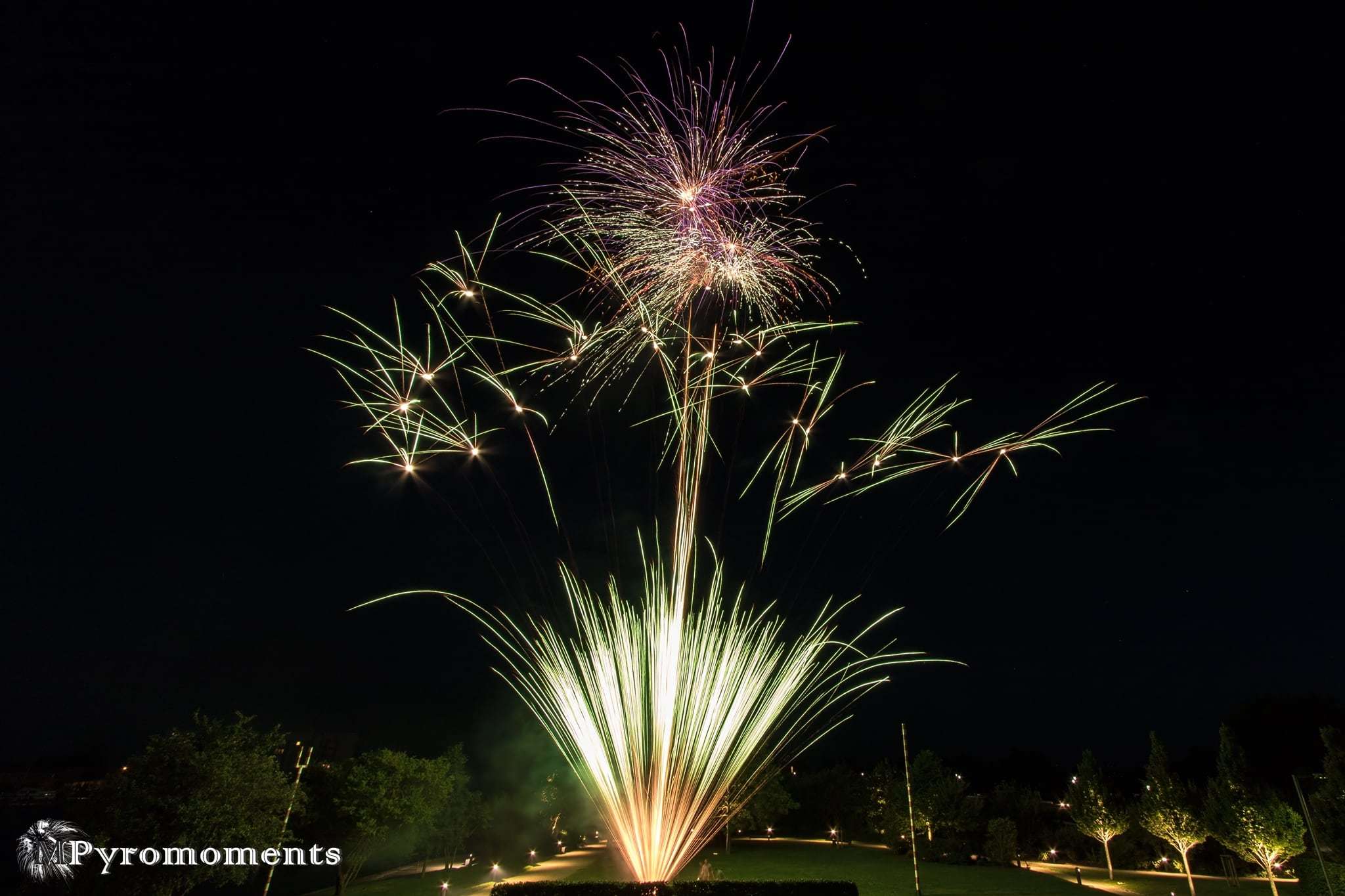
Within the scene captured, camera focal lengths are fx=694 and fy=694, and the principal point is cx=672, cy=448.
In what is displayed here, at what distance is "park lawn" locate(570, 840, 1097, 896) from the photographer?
82.5 ft

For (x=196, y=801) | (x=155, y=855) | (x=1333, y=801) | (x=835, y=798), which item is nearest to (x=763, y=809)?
(x=835, y=798)

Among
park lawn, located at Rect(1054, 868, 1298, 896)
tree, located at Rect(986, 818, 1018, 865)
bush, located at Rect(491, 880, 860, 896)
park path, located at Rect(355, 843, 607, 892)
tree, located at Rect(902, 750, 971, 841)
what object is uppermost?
bush, located at Rect(491, 880, 860, 896)

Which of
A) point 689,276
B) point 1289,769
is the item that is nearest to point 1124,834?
point 1289,769

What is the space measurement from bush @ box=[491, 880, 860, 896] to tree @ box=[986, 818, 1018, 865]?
90.7 ft

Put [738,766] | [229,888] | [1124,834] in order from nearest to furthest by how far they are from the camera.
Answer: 1. [738,766]
2. [1124,834]
3. [229,888]

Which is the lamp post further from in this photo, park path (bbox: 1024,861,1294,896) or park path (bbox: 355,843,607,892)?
park path (bbox: 355,843,607,892)

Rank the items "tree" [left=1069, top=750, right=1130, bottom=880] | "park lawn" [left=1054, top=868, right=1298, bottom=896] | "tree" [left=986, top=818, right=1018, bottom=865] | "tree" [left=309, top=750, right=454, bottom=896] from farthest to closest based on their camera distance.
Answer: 1. "tree" [left=986, top=818, right=1018, bottom=865]
2. "tree" [left=309, top=750, right=454, bottom=896]
3. "tree" [left=1069, top=750, right=1130, bottom=880]
4. "park lawn" [left=1054, top=868, right=1298, bottom=896]

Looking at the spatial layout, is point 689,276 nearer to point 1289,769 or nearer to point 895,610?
point 895,610

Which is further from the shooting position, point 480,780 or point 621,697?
point 480,780

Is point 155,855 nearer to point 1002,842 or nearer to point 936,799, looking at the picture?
point 936,799

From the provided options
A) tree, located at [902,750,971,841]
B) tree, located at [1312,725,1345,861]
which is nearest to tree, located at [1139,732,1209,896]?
tree, located at [1312,725,1345,861]

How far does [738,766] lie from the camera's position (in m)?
10.8

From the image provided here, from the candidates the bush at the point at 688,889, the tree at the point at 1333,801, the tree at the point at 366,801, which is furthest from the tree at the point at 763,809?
the bush at the point at 688,889

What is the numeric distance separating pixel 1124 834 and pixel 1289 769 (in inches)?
720
